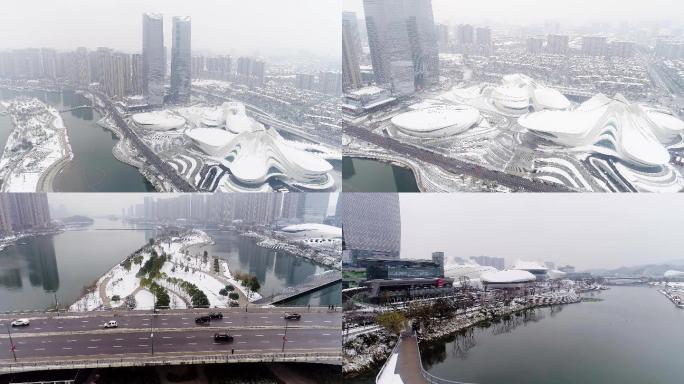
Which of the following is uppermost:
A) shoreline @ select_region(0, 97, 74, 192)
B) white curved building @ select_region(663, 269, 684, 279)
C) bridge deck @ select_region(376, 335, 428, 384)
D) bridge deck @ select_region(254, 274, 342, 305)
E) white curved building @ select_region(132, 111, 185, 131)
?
white curved building @ select_region(132, 111, 185, 131)

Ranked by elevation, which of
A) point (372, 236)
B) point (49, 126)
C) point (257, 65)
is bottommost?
point (372, 236)

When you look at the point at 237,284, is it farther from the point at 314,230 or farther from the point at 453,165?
the point at 453,165

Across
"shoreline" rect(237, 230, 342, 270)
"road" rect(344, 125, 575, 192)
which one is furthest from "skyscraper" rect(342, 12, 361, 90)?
"shoreline" rect(237, 230, 342, 270)

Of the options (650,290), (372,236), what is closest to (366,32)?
(372,236)

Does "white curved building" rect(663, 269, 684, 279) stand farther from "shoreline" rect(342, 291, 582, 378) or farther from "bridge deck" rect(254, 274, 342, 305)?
"bridge deck" rect(254, 274, 342, 305)

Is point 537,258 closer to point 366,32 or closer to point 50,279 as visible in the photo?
point 366,32

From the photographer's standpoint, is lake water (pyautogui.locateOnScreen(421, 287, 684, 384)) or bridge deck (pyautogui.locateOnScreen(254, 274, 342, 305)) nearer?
lake water (pyautogui.locateOnScreen(421, 287, 684, 384))
